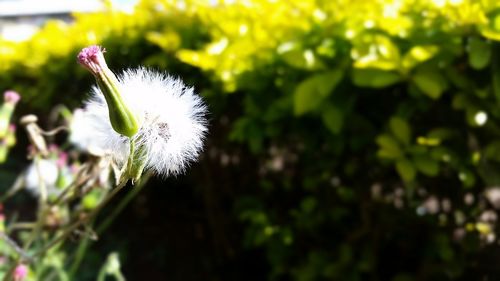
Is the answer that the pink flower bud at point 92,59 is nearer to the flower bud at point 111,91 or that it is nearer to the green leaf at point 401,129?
the flower bud at point 111,91

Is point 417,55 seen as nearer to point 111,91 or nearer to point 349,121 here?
point 349,121

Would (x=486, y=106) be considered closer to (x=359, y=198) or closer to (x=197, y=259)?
(x=359, y=198)

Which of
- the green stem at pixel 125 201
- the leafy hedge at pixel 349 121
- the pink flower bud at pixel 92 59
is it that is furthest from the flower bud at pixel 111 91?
the leafy hedge at pixel 349 121

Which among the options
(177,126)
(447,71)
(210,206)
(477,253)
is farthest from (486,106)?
(210,206)

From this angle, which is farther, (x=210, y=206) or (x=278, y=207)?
(x=210, y=206)

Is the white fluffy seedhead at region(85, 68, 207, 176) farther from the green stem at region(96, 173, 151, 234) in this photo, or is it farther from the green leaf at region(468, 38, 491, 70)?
the green leaf at region(468, 38, 491, 70)

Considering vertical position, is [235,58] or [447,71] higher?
[235,58]

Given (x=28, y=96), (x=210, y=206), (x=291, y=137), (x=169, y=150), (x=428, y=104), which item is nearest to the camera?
(x=169, y=150)
